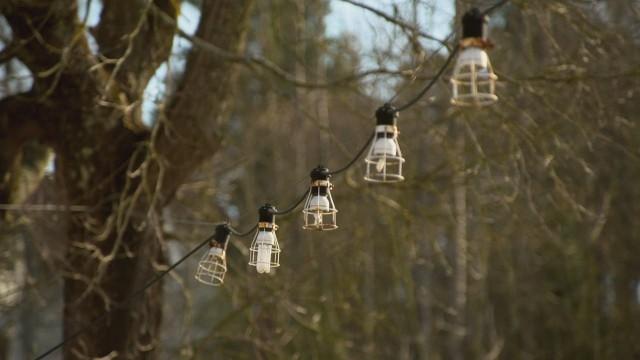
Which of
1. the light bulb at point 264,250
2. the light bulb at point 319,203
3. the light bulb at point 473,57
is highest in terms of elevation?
the light bulb at point 473,57

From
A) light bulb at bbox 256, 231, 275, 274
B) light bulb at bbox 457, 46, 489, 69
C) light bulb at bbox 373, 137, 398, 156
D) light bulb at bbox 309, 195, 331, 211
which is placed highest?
light bulb at bbox 457, 46, 489, 69

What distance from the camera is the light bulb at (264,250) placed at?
3482mm

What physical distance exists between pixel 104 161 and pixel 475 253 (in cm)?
544

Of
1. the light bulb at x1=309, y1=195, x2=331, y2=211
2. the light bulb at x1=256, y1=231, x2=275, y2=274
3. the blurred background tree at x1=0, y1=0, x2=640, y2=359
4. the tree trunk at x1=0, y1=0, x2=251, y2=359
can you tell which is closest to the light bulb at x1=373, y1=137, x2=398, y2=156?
the light bulb at x1=309, y1=195, x2=331, y2=211

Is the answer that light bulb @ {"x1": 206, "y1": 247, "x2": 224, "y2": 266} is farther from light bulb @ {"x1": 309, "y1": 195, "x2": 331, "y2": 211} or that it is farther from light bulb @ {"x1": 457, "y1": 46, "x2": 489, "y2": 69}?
light bulb @ {"x1": 457, "y1": 46, "x2": 489, "y2": 69}

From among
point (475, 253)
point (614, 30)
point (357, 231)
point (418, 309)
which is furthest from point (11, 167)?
point (418, 309)

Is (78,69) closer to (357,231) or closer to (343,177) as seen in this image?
(343,177)

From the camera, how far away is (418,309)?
15.4 m

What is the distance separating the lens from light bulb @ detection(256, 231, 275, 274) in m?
3.48

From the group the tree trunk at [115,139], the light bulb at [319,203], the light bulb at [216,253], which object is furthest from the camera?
the tree trunk at [115,139]

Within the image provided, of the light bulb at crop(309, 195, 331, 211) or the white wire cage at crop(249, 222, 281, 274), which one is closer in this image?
the light bulb at crop(309, 195, 331, 211)

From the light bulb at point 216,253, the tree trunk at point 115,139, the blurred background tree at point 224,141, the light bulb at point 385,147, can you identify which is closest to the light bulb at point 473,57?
the light bulb at point 385,147

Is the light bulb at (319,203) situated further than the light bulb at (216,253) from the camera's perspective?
No

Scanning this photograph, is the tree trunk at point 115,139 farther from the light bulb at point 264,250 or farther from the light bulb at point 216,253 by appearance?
the light bulb at point 264,250
